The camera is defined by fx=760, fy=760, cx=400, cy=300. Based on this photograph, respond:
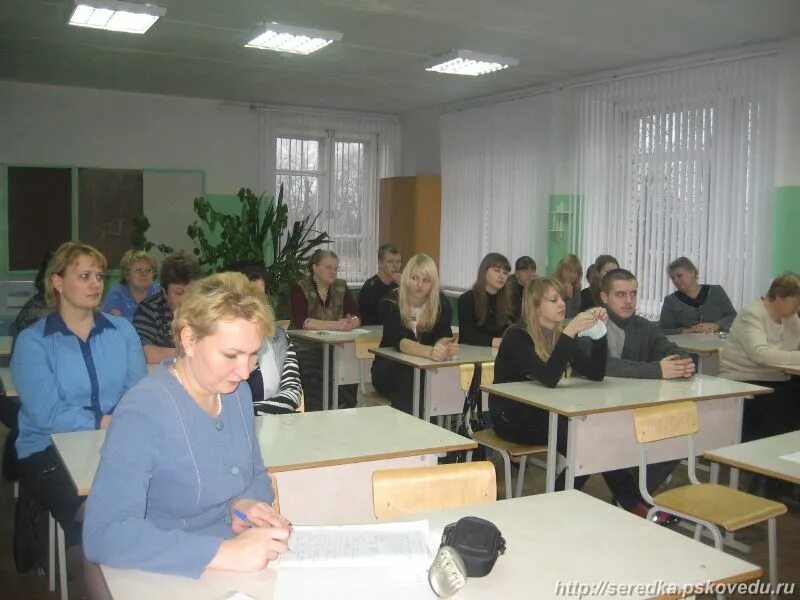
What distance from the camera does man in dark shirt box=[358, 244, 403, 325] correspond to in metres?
6.51

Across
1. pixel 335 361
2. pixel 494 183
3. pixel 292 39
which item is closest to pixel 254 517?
pixel 335 361

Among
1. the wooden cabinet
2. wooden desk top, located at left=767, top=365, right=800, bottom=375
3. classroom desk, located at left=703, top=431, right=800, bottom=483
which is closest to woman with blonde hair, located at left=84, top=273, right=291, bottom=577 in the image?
classroom desk, located at left=703, top=431, right=800, bottom=483

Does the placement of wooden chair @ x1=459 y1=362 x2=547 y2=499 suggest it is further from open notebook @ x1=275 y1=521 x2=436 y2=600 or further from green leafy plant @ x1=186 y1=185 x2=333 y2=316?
green leafy plant @ x1=186 y1=185 x2=333 y2=316

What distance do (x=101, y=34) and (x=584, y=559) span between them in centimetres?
570

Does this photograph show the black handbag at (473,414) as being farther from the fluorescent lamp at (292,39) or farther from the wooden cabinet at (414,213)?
the wooden cabinet at (414,213)

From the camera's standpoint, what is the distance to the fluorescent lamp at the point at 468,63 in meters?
6.34

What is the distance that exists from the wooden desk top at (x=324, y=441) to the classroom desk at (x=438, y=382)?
4.49 ft

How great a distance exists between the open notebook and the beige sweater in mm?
3466

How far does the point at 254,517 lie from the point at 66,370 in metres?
1.52

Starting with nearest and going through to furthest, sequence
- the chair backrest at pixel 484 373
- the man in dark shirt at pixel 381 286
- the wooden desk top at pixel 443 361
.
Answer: the chair backrest at pixel 484 373
the wooden desk top at pixel 443 361
the man in dark shirt at pixel 381 286

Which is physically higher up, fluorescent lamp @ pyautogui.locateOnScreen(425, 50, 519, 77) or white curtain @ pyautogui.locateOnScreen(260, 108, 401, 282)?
fluorescent lamp @ pyautogui.locateOnScreen(425, 50, 519, 77)

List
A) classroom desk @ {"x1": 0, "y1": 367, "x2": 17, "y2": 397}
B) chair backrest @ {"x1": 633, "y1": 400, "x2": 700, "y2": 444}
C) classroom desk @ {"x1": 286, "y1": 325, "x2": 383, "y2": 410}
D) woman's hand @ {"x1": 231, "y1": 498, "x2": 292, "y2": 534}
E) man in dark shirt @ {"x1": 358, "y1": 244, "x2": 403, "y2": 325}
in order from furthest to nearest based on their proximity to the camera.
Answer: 1. man in dark shirt @ {"x1": 358, "y1": 244, "x2": 403, "y2": 325}
2. classroom desk @ {"x1": 286, "y1": 325, "x2": 383, "y2": 410}
3. classroom desk @ {"x1": 0, "y1": 367, "x2": 17, "y2": 397}
4. chair backrest @ {"x1": 633, "y1": 400, "x2": 700, "y2": 444}
5. woman's hand @ {"x1": 231, "y1": 498, "x2": 292, "y2": 534}

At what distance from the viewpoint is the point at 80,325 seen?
3.02 metres

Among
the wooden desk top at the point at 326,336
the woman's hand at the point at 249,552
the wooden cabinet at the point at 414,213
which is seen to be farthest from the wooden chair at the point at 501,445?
the wooden cabinet at the point at 414,213
